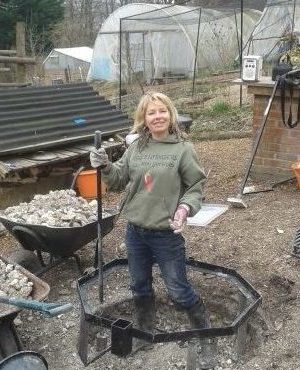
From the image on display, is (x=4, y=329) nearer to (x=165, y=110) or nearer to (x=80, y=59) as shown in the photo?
(x=165, y=110)

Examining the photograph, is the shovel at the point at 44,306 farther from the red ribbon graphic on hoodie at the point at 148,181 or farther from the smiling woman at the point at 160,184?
the red ribbon graphic on hoodie at the point at 148,181

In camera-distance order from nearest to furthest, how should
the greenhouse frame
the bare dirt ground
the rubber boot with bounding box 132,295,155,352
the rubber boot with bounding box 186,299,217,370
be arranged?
the rubber boot with bounding box 186,299,217,370
the bare dirt ground
the rubber boot with bounding box 132,295,155,352
the greenhouse frame

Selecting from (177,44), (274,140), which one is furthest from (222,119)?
(177,44)

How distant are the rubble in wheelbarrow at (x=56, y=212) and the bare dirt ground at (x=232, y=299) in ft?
1.65

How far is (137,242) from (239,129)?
7.16m

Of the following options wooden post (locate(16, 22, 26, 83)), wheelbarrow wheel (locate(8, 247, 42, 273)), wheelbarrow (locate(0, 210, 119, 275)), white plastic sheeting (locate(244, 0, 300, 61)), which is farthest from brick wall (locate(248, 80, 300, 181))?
white plastic sheeting (locate(244, 0, 300, 61))

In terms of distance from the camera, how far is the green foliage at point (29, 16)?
24031 mm

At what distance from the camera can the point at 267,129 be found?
633 centimetres

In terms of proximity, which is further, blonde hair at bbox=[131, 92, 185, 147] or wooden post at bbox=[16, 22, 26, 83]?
wooden post at bbox=[16, 22, 26, 83]

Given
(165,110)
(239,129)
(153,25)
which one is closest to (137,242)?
(165,110)

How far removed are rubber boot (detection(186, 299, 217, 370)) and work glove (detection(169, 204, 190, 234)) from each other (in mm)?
688

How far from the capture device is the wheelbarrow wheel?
178 inches

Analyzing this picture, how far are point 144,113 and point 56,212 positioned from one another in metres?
1.68

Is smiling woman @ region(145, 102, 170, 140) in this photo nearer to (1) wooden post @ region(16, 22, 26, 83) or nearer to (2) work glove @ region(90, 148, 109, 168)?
(2) work glove @ region(90, 148, 109, 168)
